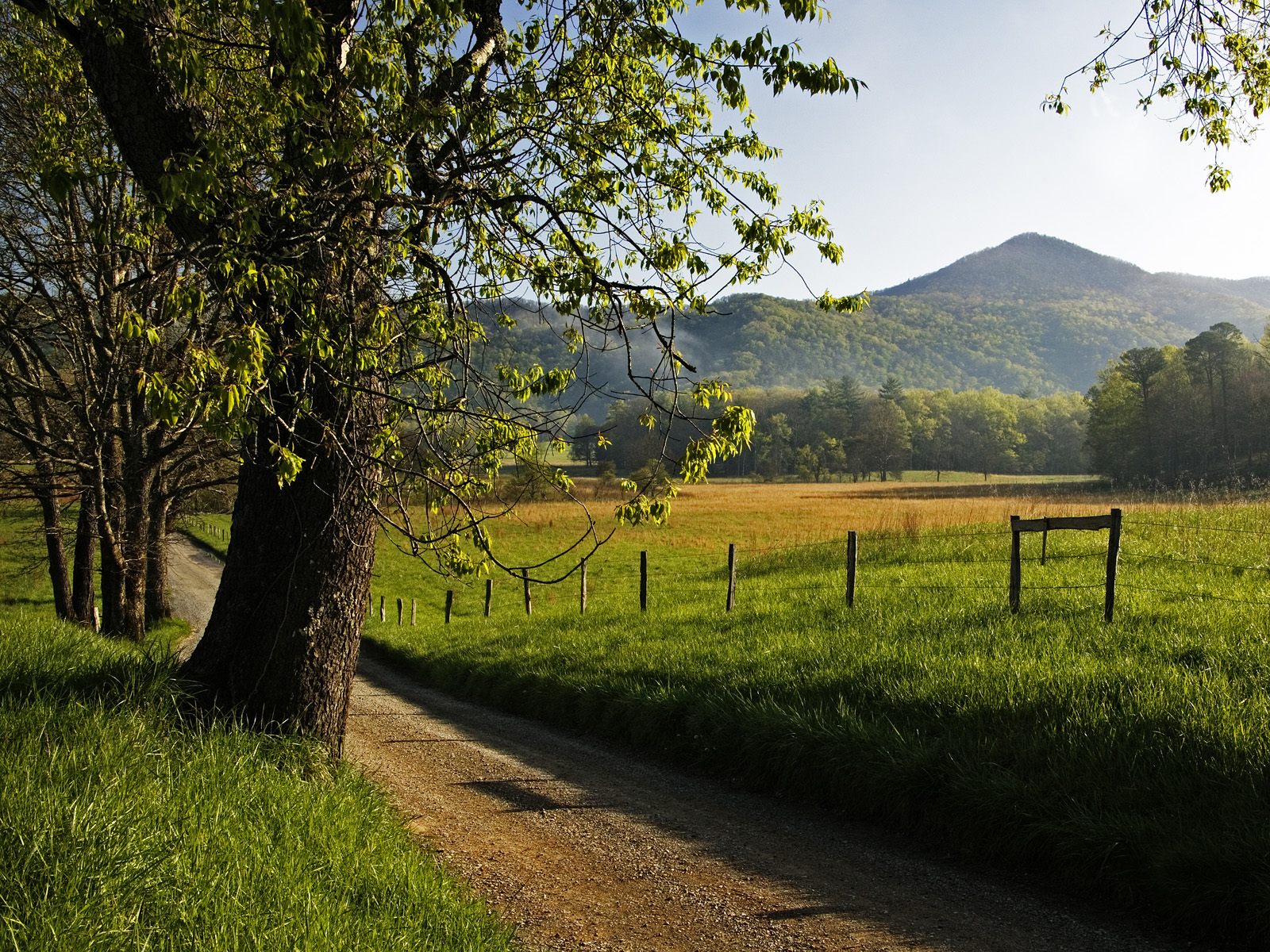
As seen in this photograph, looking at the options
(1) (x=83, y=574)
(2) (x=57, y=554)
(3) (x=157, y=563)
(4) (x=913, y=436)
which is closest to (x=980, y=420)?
(4) (x=913, y=436)

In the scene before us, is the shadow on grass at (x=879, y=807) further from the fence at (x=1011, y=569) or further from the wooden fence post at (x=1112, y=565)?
the wooden fence post at (x=1112, y=565)

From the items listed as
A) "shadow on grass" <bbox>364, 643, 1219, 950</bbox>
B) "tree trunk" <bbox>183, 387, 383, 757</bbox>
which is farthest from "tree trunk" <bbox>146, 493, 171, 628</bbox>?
"tree trunk" <bbox>183, 387, 383, 757</bbox>

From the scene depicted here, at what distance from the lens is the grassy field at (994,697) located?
546 cm

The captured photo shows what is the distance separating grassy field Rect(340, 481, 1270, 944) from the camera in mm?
5465

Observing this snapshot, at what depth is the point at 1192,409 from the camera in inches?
2721

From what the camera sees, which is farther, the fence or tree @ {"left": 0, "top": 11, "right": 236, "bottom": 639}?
tree @ {"left": 0, "top": 11, "right": 236, "bottom": 639}

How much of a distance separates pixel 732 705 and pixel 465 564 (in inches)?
139

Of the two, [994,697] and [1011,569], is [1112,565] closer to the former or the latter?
[1011,569]

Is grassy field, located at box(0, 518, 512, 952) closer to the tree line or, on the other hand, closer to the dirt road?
the dirt road

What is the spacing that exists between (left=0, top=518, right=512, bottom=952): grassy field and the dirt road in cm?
92

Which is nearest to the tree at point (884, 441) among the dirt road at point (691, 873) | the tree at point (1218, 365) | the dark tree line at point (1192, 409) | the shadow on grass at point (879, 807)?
the dark tree line at point (1192, 409)

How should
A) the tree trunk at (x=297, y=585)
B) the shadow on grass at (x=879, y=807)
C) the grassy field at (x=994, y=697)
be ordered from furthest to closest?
the tree trunk at (x=297, y=585) < the grassy field at (x=994, y=697) < the shadow on grass at (x=879, y=807)

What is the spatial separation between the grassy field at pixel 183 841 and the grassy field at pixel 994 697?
2.43m

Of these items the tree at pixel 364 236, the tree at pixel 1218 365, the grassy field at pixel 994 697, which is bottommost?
the grassy field at pixel 994 697
